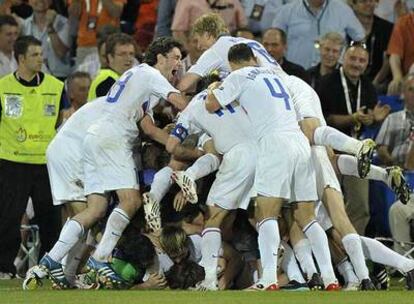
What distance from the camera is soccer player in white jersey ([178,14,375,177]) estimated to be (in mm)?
14000

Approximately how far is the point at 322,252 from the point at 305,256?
1.36 feet

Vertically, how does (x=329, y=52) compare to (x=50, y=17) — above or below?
above

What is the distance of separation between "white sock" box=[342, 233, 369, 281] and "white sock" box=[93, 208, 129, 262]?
212 cm

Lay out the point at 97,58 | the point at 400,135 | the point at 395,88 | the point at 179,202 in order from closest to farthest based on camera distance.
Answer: the point at 179,202 → the point at 400,135 → the point at 395,88 → the point at 97,58

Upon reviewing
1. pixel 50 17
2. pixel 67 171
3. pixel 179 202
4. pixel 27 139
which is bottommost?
pixel 27 139

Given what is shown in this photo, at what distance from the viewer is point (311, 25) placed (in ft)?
60.4

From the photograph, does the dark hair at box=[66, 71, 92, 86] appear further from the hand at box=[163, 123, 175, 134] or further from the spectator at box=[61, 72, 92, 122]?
the hand at box=[163, 123, 175, 134]

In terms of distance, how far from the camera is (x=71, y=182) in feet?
49.7

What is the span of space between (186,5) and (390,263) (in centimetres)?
564

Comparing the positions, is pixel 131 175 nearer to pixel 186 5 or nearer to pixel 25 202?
pixel 25 202

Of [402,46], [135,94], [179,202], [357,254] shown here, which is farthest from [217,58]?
[402,46]

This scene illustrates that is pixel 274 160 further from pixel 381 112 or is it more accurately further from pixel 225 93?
pixel 381 112

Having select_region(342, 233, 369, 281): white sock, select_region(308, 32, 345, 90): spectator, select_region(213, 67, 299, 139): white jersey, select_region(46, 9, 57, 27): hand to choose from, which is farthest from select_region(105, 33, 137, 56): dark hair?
select_region(342, 233, 369, 281): white sock

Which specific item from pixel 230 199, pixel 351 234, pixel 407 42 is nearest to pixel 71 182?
pixel 230 199
